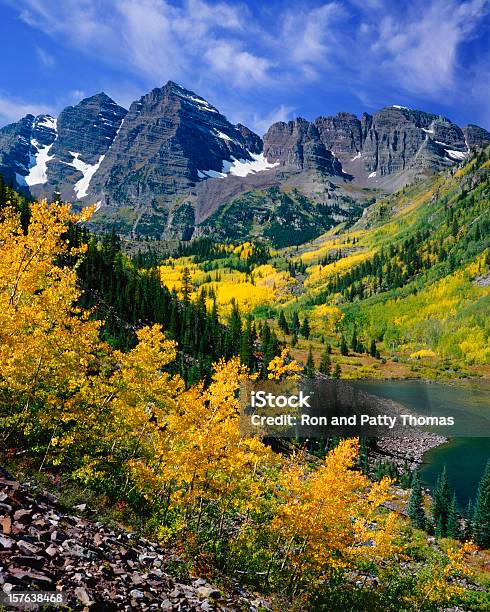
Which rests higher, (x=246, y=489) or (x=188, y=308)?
(x=188, y=308)

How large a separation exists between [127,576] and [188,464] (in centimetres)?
472

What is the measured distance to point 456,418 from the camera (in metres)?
102

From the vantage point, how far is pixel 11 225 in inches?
690

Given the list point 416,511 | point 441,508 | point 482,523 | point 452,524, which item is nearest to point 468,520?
point 482,523

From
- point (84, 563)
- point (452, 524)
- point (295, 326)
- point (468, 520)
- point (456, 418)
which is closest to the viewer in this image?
point (84, 563)

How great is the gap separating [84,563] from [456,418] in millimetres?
107956

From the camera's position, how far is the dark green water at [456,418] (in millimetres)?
72375

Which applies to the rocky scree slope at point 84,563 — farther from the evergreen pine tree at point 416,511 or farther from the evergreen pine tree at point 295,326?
the evergreen pine tree at point 295,326

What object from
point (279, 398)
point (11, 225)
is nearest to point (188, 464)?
point (11, 225)

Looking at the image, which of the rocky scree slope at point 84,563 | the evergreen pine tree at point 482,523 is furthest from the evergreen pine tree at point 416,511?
the rocky scree slope at point 84,563

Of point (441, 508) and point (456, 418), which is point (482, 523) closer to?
point (441, 508)

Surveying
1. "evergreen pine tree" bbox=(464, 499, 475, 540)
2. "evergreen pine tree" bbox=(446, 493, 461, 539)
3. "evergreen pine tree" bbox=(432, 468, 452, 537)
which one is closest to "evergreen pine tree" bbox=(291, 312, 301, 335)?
"evergreen pine tree" bbox=(464, 499, 475, 540)

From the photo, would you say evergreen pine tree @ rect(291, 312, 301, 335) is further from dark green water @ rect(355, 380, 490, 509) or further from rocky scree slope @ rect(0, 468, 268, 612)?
rocky scree slope @ rect(0, 468, 268, 612)

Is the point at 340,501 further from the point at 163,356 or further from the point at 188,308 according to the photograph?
the point at 188,308
